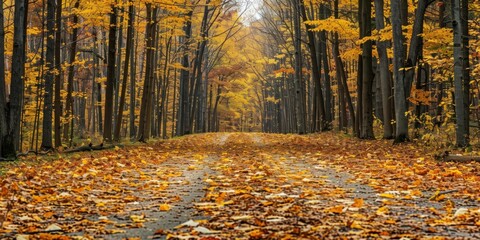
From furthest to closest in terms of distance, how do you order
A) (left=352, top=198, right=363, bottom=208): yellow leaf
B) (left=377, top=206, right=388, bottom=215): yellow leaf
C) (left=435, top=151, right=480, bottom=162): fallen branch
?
(left=435, top=151, right=480, bottom=162): fallen branch, (left=352, top=198, right=363, bottom=208): yellow leaf, (left=377, top=206, right=388, bottom=215): yellow leaf

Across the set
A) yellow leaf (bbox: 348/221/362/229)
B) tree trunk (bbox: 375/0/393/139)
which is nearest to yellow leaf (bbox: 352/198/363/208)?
yellow leaf (bbox: 348/221/362/229)

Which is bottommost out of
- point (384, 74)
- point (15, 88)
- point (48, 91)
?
point (15, 88)

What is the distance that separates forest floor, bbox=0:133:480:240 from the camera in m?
4.34

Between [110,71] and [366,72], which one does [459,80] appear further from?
[110,71]

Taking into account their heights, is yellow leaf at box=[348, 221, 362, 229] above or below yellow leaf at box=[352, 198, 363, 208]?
below

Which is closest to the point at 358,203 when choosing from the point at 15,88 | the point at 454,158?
the point at 454,158

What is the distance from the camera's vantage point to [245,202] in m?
5.87

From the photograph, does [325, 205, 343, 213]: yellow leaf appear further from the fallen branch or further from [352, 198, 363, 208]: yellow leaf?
the fallen branch

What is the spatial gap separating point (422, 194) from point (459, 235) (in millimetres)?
2329

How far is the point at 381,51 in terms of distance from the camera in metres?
17.4

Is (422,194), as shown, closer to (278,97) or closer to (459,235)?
(459,235)

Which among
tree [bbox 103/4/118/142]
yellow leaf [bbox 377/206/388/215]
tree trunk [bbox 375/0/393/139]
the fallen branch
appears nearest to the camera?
yellow leaf [bbox 377/206/388/215]

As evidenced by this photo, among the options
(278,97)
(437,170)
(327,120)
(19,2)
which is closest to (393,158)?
(437,170)

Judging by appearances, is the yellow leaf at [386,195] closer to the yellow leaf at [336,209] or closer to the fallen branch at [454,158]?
the yellow leaf at [336,209]
